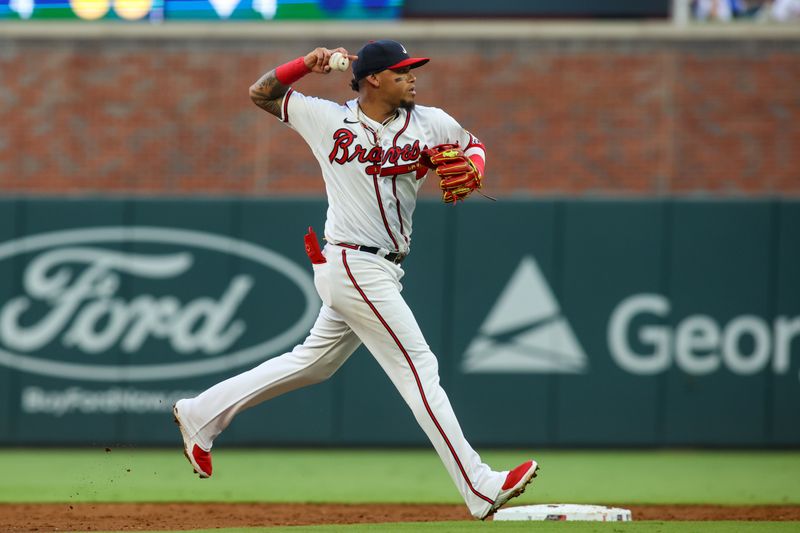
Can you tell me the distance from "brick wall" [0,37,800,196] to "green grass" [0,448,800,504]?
379cm

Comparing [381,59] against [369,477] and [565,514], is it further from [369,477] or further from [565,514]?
[369,477]

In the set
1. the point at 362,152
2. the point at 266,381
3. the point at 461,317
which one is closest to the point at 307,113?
the point at 362,152

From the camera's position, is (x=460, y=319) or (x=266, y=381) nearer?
(x=266, y=381)

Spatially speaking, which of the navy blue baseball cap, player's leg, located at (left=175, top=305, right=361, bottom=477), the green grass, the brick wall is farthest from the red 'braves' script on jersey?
the brick wall

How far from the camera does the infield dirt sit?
231 inches

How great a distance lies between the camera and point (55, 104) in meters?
12.7

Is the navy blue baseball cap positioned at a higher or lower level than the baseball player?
higher

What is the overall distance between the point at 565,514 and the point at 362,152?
196 cm

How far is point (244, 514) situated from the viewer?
634cm

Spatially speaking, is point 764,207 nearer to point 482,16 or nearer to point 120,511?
point 482,16

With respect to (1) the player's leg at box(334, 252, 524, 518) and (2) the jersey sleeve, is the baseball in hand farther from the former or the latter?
(1) the player's leg at box(334, 252, 524, 518)

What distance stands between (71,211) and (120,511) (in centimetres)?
382

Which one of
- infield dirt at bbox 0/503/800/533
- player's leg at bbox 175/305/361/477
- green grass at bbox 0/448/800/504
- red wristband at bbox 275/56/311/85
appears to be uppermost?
red wristband at bbox 275/56/311/85

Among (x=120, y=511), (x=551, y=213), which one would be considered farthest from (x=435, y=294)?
(x=120, y=511)
